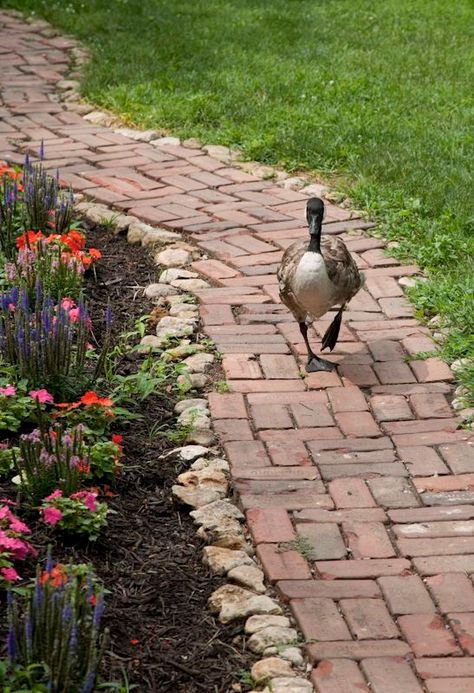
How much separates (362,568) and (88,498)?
973 millimetres

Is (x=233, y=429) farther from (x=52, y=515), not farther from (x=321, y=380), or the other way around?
(x=52, y=515)

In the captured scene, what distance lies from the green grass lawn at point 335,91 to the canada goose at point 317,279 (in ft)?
1.90

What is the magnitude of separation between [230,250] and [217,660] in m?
3.55

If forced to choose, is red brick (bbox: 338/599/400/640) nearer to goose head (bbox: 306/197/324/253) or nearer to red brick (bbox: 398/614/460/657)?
red brick (bbox: 398/614/460/657)

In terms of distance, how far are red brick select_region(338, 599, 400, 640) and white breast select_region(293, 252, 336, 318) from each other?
1.82 meters

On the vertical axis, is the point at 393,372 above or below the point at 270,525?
below

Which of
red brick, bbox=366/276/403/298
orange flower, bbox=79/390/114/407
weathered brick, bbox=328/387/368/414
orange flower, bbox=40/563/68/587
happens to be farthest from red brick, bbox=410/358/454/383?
orange flower, bbox=40/563/68/587

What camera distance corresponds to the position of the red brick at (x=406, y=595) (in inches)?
153

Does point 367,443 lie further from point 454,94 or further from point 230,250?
point 454,94

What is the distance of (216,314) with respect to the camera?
20.0 feet

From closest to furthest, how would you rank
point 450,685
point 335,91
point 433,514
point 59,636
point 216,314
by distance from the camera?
point 59,636 → point 450,685 → point 433,514 → point 216,314 → point 335,91

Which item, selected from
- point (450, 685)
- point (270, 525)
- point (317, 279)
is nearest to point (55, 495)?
point (270, 525)

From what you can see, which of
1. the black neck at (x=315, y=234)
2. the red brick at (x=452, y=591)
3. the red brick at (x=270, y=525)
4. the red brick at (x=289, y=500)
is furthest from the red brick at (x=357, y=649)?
the black neck at (x=315, y=234)

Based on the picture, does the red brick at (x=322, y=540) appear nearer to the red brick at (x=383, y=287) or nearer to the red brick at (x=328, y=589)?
the red brick at (x=328, y=589)
